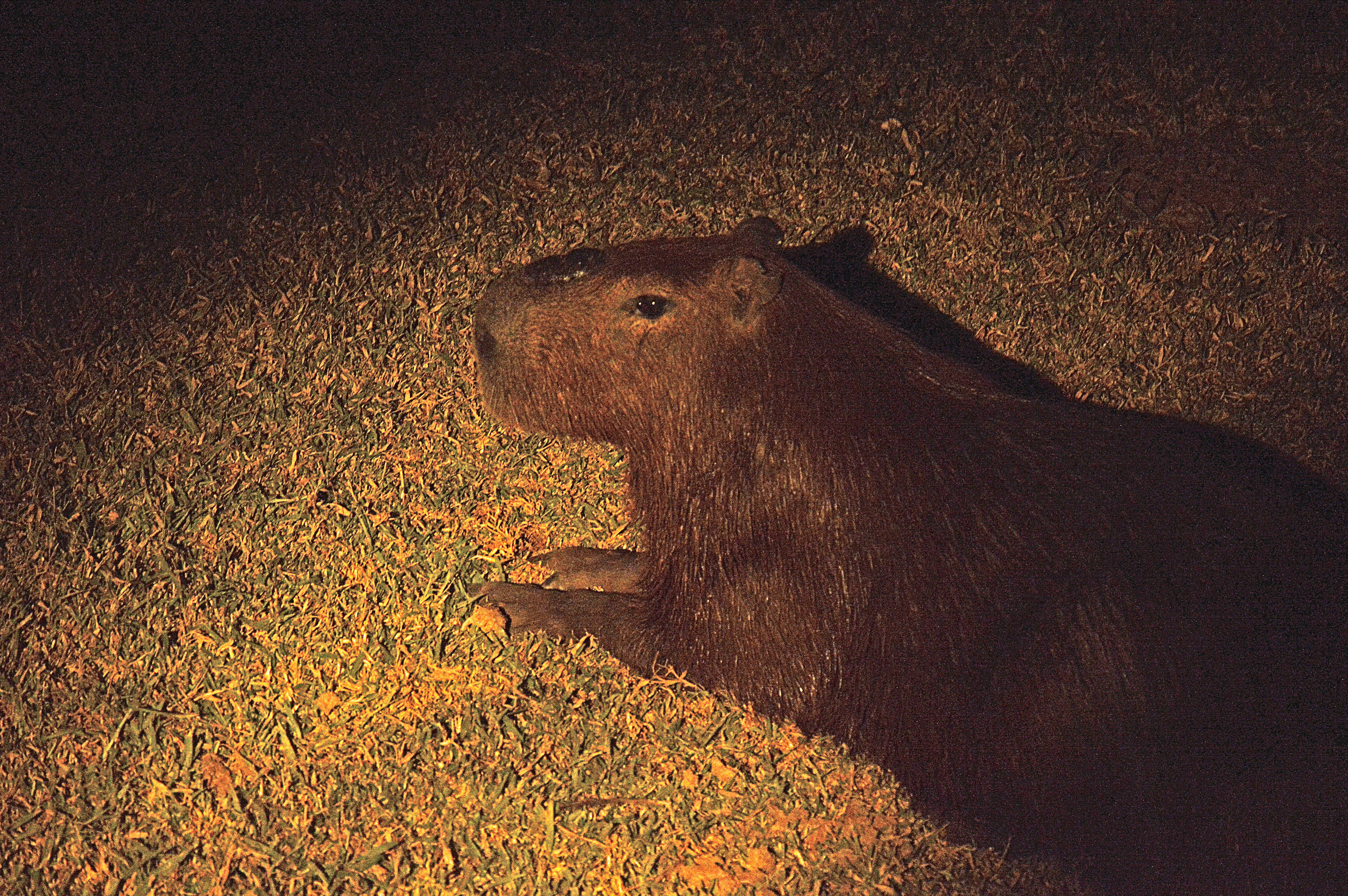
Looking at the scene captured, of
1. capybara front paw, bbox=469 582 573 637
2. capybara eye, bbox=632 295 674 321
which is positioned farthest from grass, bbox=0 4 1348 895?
capybara eye, bbox=632 295 674 321

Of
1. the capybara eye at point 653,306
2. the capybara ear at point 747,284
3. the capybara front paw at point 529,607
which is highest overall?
the capybara ear at point 747,284

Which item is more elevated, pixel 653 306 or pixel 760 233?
pixel 760 233

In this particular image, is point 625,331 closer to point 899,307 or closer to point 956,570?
point 956,570

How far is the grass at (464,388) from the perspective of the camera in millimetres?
2834

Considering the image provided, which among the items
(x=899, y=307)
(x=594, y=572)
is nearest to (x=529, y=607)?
(x=594, y=572)

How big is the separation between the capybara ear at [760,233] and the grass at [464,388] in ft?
3.37

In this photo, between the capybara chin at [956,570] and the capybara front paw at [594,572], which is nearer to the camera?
the capybara chin at [956,570]

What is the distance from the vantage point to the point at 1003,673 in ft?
8.65

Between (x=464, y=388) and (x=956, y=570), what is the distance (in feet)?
6.81

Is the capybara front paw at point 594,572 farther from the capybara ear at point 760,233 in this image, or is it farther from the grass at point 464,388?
the capybara ear at point 760,233

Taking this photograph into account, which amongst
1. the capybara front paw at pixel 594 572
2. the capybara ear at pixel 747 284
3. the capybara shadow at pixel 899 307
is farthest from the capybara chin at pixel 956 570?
the capybara shadow at pixel 899 307

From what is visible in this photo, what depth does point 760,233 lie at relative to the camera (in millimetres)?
3205

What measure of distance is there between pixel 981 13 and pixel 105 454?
502 cm

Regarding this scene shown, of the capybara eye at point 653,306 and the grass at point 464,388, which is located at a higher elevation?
the capybara eye at point 653,306
